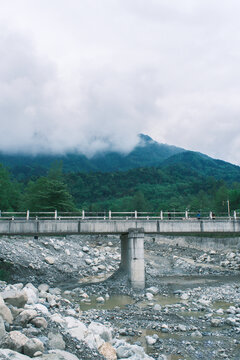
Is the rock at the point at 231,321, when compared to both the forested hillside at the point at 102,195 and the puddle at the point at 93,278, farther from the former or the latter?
the forested hillside at the point at 102,195

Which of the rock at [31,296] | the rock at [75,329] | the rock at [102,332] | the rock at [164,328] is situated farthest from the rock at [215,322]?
the rock at [31,296]

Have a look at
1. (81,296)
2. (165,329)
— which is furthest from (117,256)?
(165,329)

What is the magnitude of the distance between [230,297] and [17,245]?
2877 centimetres

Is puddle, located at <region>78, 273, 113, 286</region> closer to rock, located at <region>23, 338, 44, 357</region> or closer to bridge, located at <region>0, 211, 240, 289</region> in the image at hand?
bridge, located at <region>0, 211, 240, 289</region>

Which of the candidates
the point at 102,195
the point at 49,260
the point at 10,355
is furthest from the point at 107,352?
the point at 102,195

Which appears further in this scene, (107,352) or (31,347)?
(107,352)

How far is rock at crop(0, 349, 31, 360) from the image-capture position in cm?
846

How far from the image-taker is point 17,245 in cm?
4278

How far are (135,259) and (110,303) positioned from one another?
21.8 ft

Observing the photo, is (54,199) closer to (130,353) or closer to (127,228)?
(127,228)

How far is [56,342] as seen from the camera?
10875 mm

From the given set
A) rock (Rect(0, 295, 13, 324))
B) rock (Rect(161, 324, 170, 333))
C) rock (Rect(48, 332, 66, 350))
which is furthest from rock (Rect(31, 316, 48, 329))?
rock (Rect(161, 324, 170, 333))

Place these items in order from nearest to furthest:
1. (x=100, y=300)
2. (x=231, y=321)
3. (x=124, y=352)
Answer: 1. (x=124, y=352)
2. (x=231, y=321)
3. (x=100, y=300)

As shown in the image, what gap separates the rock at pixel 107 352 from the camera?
39.5 ft
